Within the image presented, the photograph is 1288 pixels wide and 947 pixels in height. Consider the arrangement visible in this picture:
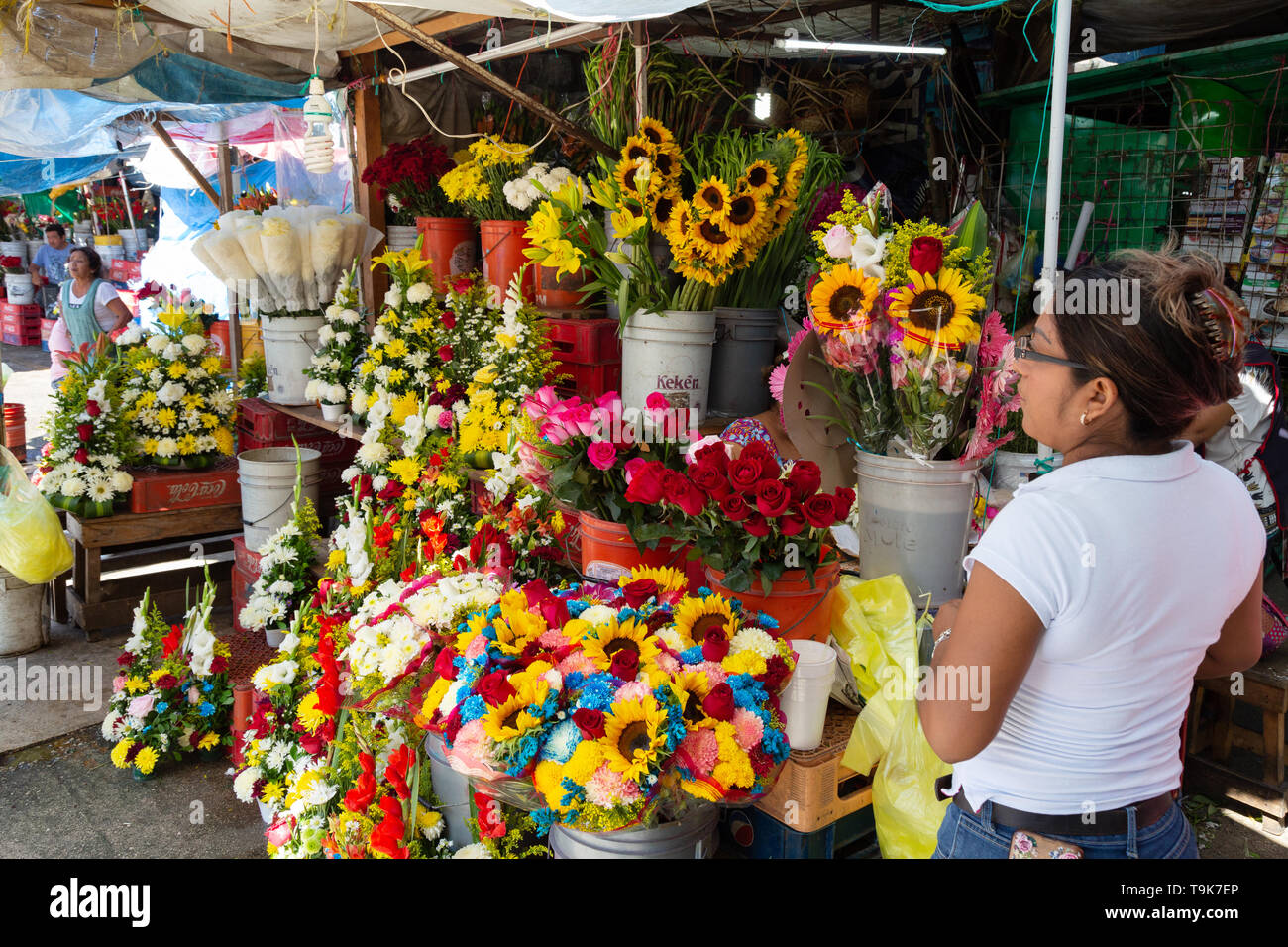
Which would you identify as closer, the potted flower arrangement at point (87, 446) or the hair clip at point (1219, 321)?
the hair clip at point (1219, 321)

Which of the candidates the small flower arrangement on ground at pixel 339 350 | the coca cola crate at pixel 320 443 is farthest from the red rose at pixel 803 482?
the coca cola crate at pixel 320 443

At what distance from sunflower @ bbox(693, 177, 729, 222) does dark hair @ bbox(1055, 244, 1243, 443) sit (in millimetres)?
1282

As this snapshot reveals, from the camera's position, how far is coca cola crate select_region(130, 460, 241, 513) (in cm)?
471

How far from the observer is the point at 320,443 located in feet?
16.4

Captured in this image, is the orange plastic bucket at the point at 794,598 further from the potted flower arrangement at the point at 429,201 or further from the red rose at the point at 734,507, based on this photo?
the potted flower arrangement at the point at 429,201

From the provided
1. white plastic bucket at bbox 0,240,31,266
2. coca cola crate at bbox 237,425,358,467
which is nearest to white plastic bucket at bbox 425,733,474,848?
coca cola crate at bbox 237,425,358,467

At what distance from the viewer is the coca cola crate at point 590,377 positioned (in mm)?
3256

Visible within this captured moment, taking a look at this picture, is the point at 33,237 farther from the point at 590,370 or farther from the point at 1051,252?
the point at 1051,252

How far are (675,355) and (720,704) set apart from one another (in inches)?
52.9

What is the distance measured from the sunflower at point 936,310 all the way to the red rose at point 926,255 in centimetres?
1

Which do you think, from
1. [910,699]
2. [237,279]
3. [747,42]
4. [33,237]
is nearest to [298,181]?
[237,279]

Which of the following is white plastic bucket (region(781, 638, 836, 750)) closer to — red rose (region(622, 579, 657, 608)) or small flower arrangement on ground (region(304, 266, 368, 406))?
red rose (region(622, 579, 657, 608))

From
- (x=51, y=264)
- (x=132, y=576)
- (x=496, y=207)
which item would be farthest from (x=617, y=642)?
(x=51, y=264)

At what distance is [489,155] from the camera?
11.8ft
